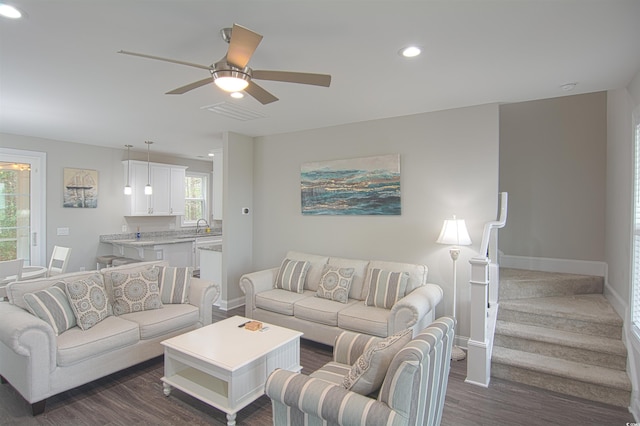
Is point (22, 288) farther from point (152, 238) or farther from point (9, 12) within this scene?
point (152, 238)

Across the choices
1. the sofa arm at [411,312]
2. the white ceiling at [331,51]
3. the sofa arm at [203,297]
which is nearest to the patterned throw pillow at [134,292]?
the sofa arm at [203,297]

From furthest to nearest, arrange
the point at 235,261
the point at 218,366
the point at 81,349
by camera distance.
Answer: the point at 235,261, the point at 81,349, the point at 218,366

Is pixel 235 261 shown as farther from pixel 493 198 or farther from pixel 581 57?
pixel 581 57

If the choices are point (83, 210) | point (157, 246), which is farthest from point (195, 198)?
point (83, 210)

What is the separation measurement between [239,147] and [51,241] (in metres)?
3.59

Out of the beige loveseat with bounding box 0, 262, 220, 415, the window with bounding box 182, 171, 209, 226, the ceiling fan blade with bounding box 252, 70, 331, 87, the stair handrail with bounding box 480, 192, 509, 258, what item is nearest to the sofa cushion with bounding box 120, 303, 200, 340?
the beige loveseat with bounding box 0, 262, 220, 415

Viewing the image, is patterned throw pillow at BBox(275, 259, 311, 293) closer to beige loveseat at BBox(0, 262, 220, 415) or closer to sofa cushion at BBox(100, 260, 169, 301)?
beige loveseat at BBox(0, 262, 220, 415)

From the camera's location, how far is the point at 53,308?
284cm

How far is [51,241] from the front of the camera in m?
5.57

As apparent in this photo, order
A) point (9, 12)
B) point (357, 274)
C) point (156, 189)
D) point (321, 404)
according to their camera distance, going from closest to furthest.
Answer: point (321, 404)
point (9, 12)
point (357, 274)
point (156, 189)

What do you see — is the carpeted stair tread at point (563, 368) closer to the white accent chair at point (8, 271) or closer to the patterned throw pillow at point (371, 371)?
the patterned throw pillow at point (371, 371)

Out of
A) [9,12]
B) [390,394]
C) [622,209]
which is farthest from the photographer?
[622,209]

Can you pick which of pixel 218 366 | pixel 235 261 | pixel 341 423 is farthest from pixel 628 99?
pixel 235 261

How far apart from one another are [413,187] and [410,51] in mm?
1976
